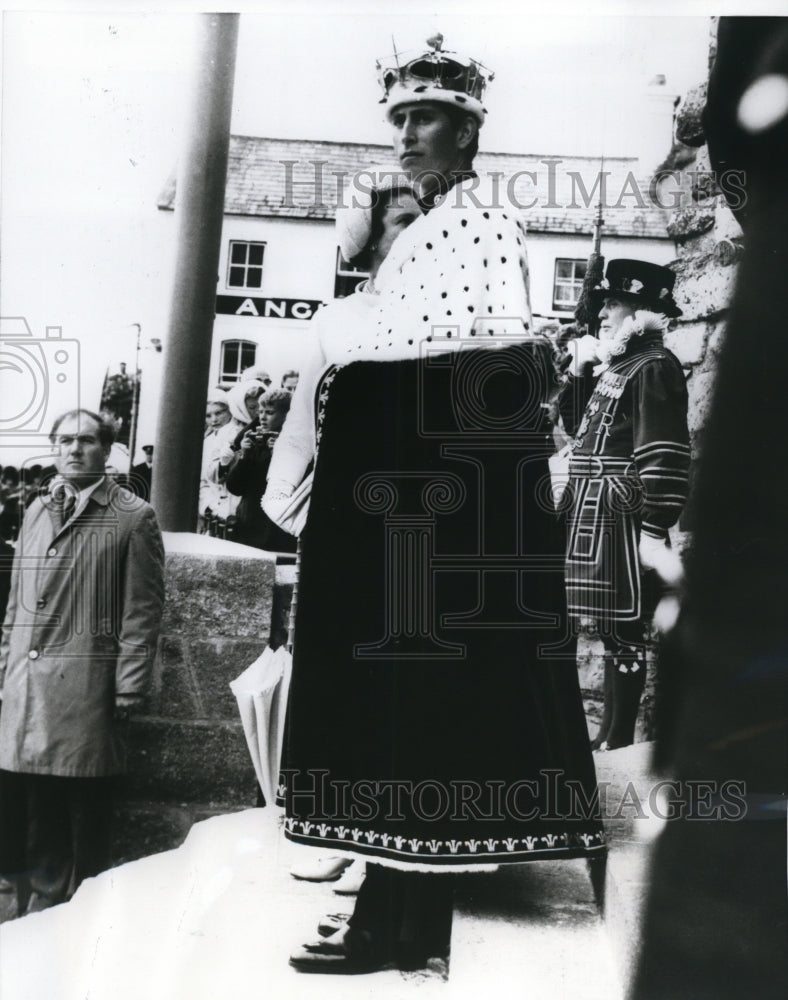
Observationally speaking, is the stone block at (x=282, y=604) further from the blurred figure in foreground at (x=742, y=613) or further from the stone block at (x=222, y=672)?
the blurred figure in foreground at (x=742, y=613)

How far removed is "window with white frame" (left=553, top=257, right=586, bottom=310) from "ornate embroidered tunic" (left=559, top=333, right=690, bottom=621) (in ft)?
0.77

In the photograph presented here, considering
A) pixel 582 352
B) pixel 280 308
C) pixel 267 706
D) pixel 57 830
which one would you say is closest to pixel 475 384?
pixel 582 352

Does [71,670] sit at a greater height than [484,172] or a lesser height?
lesser

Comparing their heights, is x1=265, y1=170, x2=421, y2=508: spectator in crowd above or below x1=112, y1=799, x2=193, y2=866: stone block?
above

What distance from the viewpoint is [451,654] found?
2.87 meters

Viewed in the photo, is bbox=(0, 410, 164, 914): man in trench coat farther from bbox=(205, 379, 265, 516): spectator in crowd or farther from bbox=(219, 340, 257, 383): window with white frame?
bbox=(219, 340, 257, 383): window with white frame

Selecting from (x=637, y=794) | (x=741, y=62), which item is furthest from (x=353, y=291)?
(x=637, y=794)

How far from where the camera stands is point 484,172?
9.91 ft

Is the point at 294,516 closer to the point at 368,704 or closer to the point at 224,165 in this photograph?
the point at 368,704

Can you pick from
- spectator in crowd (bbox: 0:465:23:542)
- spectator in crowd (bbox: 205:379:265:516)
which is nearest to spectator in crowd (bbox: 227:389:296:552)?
spectator in crowd (bbox: 205:379:265:516)

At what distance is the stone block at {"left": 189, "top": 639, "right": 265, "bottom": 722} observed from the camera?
3006 millimetres

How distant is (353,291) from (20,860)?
2.00 m

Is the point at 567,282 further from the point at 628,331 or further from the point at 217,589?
the point at 217,589

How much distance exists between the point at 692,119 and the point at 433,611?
1688 mm
